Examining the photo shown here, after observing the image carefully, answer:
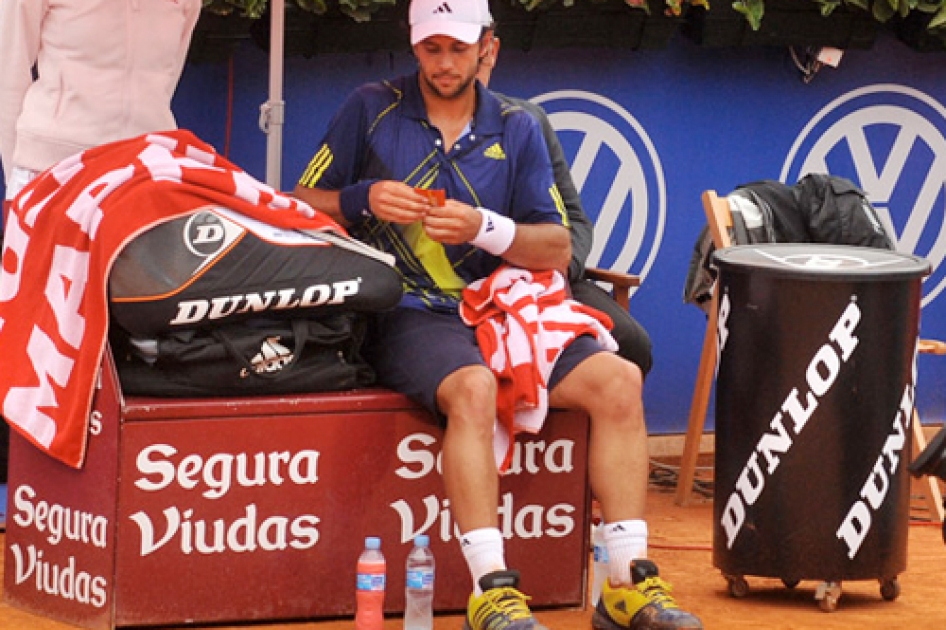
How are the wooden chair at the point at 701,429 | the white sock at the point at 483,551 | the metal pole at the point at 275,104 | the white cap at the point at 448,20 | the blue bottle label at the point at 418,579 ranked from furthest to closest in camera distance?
the wooden chair at the point at 701,429
the metal pole at the point at 275,104
the white cap at the point at 448,20
the blue bottle label at the point at 418,579
the white sock at the point at 483,551

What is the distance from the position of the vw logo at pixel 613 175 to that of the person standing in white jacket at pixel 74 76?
197cm

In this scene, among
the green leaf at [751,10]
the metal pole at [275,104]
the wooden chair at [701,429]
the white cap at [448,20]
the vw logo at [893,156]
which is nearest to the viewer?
the white cap at [448,20]

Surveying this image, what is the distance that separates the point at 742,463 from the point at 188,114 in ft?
7.92

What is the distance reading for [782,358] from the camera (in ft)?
20.1

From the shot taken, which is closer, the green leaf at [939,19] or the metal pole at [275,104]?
the metal pole at [275,104]

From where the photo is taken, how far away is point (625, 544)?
19.1 feet

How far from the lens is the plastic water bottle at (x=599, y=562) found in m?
6.06

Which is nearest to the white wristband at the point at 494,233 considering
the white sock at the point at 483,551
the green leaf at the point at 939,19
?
the white sock at the point at 483,551

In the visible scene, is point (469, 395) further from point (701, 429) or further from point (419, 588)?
point (701, 429)

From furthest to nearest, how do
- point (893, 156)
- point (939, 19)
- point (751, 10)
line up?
point (893, 156) → point (939, 19) → point (751, 10)

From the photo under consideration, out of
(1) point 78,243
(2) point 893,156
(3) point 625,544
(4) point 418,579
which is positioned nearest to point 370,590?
(4) point 418,579

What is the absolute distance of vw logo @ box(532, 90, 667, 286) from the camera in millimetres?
8016

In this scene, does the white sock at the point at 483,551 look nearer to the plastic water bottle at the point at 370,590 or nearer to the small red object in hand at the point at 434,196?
the plastic water bottle at the point at 370,590

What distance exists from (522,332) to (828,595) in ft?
3.99
